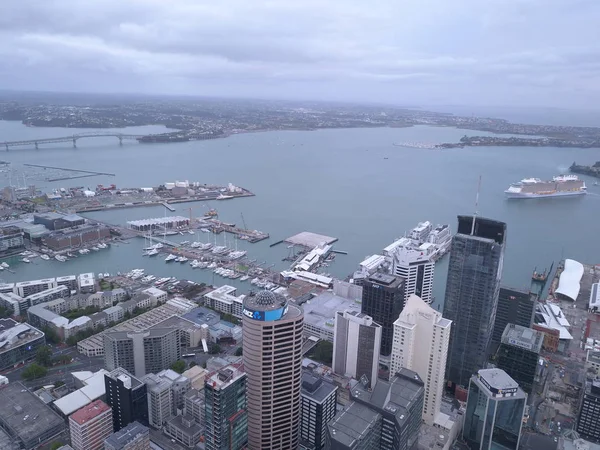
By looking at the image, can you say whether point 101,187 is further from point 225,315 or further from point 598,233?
point 598,233

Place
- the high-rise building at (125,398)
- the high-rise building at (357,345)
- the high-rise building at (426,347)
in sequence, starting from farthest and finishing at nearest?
the high-rise building at (357,345) → the high-rise building at (426,347) → the high-rise building at (125,398)

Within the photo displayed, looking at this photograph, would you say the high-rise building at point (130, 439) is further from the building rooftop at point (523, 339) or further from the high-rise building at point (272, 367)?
the building rooftop at point (523, 339)

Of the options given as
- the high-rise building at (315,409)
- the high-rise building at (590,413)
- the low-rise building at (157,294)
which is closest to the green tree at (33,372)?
the low-rise building at (157,294)

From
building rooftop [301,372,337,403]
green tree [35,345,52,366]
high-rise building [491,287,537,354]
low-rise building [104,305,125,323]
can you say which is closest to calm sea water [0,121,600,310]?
high-rise building [491,287,537,354]

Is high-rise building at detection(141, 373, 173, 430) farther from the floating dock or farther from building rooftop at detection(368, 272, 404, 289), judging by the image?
the floating dock

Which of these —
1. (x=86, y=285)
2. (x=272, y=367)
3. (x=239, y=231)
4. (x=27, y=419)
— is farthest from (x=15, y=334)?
(x=239, y=231)

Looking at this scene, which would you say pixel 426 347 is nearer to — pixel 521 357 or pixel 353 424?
pixel 521 357
